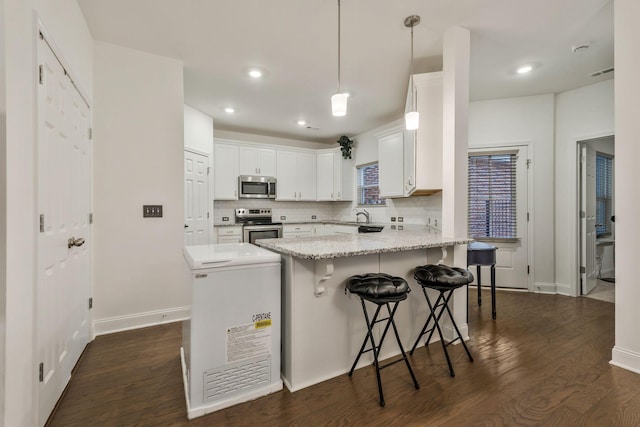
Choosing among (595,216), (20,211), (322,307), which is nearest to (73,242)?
(20,211)

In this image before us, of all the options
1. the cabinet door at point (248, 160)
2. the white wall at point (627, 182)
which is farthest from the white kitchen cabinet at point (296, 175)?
the white wall at point (627, 182)

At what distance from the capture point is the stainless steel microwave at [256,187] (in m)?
5.32

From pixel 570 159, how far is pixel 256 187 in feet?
15.7

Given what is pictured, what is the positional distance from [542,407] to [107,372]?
2813 millimetres

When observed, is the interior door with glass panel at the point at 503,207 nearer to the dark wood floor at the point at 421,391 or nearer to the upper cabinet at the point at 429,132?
the dark wood floor at the point at 421,391

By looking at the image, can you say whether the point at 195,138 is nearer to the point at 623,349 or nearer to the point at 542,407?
the point at 542,407

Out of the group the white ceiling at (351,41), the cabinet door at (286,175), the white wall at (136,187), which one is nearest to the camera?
the white ceiling at (351,41)

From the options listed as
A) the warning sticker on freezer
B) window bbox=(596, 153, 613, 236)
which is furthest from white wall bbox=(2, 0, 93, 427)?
window bbox=(596, 153, 613, 236)

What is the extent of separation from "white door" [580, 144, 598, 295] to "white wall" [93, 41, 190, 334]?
4.86 meters

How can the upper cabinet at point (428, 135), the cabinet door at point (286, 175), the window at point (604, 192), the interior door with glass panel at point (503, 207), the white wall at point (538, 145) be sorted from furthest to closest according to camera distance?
the cabinet door at point (286, 175) < the window at point (604, 192) < the interior door with glass panel at point (503, 207) < the white wall at point (538, 145) < the upper cabinet at point (428, 135)

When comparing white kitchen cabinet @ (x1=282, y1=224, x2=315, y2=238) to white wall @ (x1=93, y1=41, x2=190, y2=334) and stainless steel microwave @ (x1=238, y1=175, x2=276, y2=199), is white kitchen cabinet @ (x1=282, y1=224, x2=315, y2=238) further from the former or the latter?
white wall @ (x1=93, y1=41, x2=190, y2=334)

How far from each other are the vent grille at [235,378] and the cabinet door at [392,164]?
3157 millimetres

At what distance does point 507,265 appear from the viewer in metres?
4.15

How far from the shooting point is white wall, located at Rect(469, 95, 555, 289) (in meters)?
3.91
